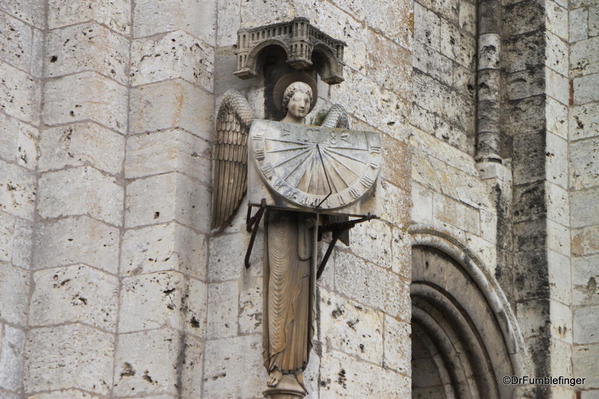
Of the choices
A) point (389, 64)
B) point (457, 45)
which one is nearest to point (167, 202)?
point (389, 64)

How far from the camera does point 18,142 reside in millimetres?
9273

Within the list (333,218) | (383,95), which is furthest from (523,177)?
(333,218)

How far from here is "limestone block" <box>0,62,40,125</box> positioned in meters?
9.27

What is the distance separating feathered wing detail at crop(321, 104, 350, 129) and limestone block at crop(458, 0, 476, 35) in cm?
391

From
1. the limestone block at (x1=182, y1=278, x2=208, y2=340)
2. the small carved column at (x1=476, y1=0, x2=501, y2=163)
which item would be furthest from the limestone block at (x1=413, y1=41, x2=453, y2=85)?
the limestone block at (x1=182, y1=278, x2=208, y2=340)

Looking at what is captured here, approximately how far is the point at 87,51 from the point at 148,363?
1.63 m

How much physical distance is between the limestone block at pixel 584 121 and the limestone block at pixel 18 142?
487 centimetres

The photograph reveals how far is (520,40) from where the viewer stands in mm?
13102

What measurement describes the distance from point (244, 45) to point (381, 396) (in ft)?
6.25

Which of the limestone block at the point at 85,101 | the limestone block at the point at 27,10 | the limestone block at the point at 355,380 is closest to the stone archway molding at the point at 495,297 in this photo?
the limestone block at the point at 355,380

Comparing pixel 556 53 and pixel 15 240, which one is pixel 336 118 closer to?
pixel 15 240

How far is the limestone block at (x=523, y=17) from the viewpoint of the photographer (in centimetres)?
1304

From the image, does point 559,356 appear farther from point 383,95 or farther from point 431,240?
point 383,95

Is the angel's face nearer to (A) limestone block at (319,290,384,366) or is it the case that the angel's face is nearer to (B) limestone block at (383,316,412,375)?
(A) limestone block at (319,290,384,366)
